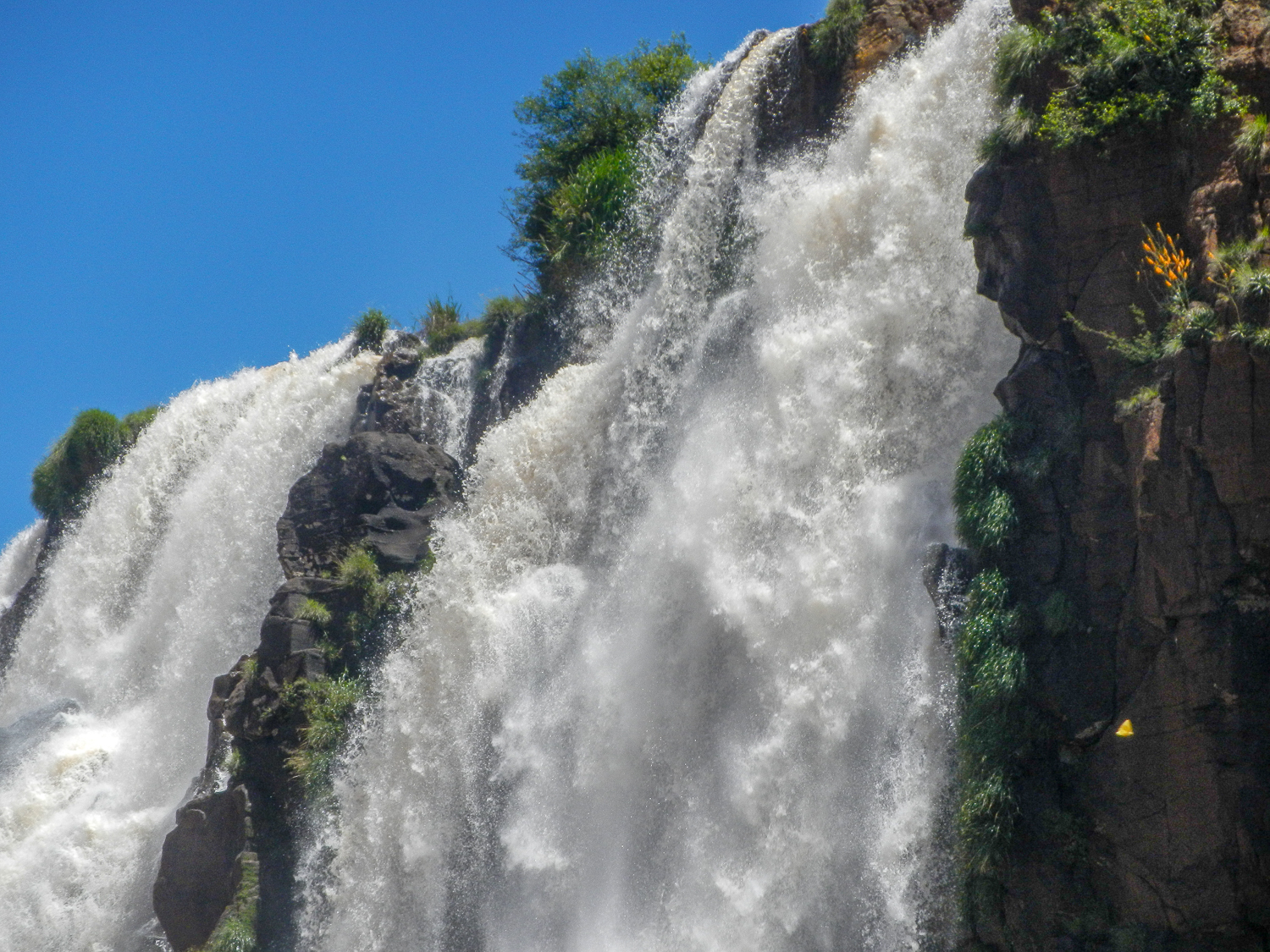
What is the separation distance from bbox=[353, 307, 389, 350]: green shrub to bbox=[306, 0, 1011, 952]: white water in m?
9.40

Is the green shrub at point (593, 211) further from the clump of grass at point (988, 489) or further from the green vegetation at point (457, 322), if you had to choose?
the clump of grass at point (988, 489)

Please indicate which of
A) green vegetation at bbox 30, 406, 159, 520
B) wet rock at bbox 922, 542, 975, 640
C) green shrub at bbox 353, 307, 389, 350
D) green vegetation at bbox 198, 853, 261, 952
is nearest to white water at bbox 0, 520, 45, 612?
green vegetation at bbox 30, 406, 159, 520

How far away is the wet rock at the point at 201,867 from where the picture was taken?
60.3 ft

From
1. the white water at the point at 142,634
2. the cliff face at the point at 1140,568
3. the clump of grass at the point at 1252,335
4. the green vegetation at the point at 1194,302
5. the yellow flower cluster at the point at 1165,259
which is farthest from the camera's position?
the white water at the point at 142,634

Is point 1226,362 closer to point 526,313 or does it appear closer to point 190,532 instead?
point 526,313

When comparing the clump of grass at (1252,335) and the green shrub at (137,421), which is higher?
the green shrub at (137,421)

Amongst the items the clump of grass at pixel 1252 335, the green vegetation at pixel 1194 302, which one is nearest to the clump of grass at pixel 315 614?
the green vegetation at pixel 1194 302

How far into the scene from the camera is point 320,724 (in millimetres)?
18547

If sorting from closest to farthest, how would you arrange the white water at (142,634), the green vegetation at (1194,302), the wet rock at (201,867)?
the green vegetation at (1194,302) < the wet rock at (201,867) < the white water at (142,634)

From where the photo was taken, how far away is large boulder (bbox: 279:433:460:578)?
21125 mm

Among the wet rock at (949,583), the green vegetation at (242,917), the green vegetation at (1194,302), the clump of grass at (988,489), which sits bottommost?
the green vegetation at (242,917)

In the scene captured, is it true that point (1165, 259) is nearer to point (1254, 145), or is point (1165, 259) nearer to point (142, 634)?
point (1254, 145)

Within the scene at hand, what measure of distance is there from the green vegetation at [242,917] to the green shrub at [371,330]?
1328 cm

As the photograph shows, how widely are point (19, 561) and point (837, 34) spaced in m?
27.8
